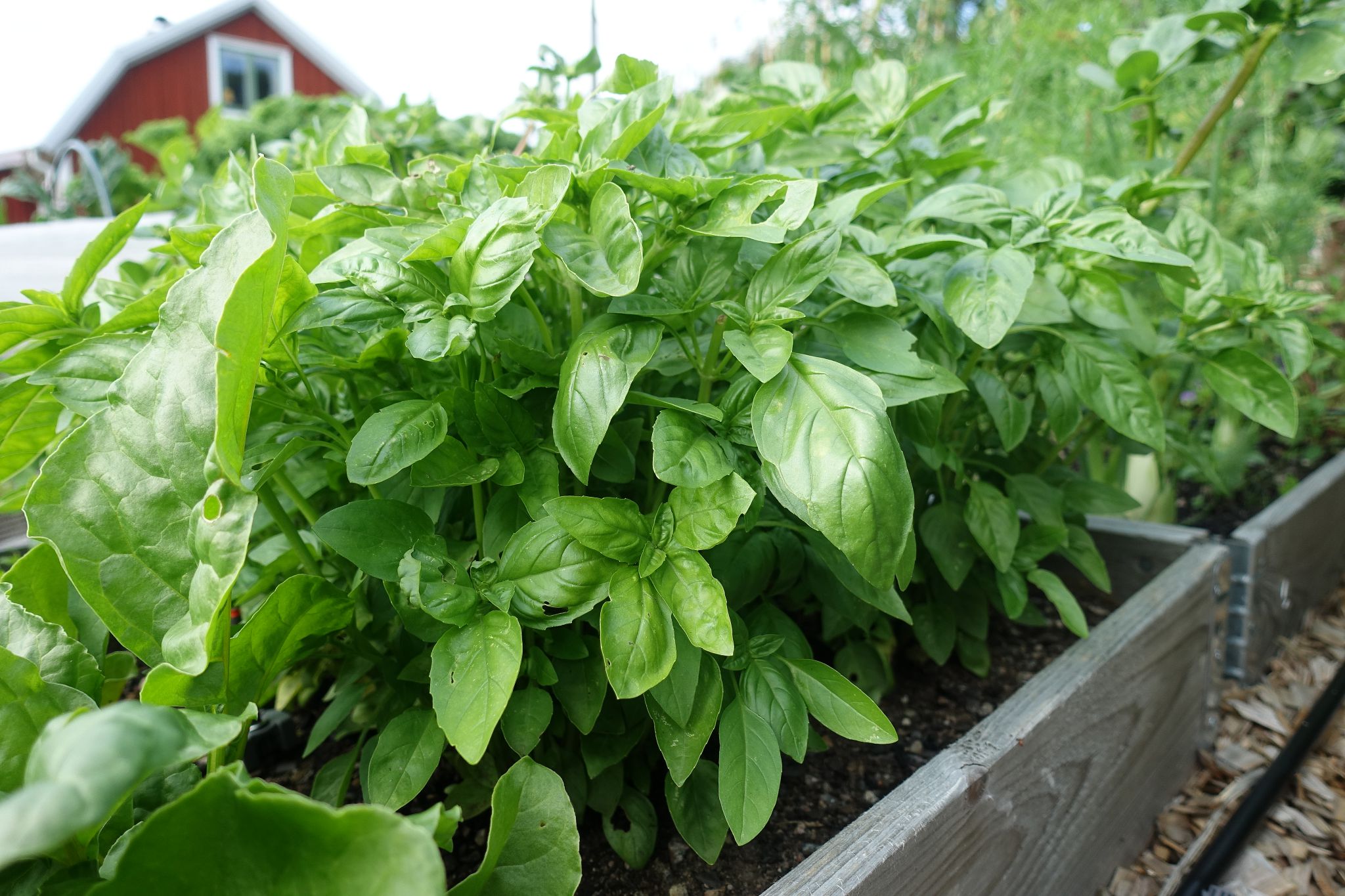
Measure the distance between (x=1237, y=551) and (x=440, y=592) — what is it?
1365 mm

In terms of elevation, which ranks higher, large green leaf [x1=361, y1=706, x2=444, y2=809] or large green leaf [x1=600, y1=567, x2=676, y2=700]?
large green leaf [x1=600, y1=567, x2=676, y2=700]

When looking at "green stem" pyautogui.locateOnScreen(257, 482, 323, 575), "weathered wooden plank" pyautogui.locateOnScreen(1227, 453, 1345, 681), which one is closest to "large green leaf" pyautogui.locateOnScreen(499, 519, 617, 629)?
"green stem" pyautogui.locateOnScreen(257, 482, 323, 575)

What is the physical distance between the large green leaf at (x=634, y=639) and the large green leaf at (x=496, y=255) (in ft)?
0.71

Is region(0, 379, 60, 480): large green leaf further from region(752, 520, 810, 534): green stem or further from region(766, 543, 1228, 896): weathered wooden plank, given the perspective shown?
region(766, 543, 1228, 896): weathered wooden plank

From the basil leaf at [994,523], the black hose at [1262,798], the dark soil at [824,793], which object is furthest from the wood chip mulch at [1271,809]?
the basil leaf at [994,523]

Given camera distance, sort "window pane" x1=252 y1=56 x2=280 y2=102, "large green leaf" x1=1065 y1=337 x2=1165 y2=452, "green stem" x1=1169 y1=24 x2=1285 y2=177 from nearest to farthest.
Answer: "large green leaf" x1=1065 y1=337 x2=1165 y2=452 < "green stem" x1=1169 y1=24 x2=1285 y2=177 < "window pane" x1=252 y1=56 x2=280 y2=102

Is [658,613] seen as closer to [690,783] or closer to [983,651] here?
[690,783]

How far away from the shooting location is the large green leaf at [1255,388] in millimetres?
942

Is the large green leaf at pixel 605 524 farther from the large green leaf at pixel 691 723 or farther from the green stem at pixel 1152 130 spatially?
the green stem at pixel 1152 130

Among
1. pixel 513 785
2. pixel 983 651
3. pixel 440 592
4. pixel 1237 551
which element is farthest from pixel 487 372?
pixel 1237 551

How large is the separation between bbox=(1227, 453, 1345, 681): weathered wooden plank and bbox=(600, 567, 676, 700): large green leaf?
1.23 m

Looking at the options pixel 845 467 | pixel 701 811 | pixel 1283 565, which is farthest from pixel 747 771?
pixel 1283 565

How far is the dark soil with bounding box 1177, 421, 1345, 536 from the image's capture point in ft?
6.39

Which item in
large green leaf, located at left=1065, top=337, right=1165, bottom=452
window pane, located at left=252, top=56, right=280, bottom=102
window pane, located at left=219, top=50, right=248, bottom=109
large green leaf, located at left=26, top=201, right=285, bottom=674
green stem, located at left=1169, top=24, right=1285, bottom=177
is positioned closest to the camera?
large green leaf, located at left=26, top=201, right=285, bottom=674
